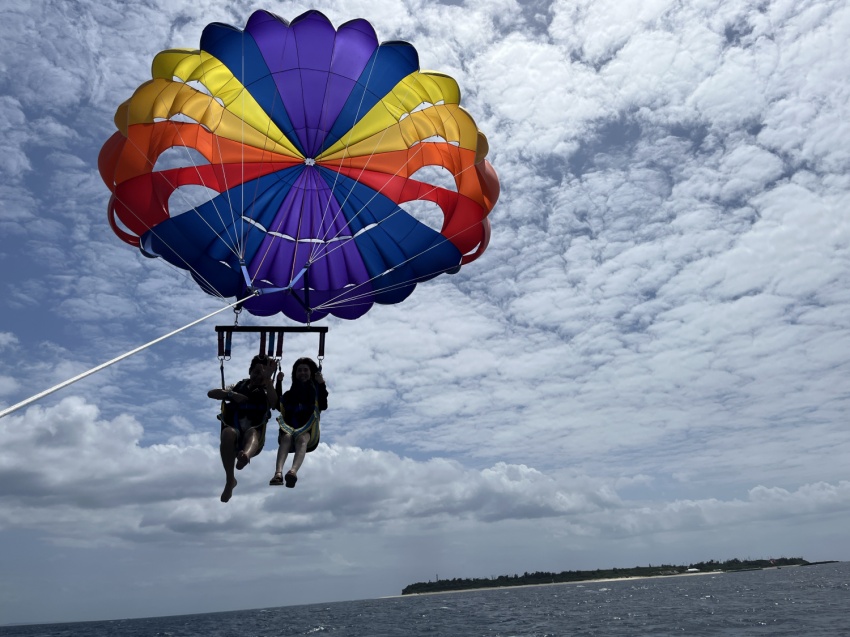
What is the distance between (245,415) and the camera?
8211 millimetres

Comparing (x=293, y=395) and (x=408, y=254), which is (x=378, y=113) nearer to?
(x=408, y=254)

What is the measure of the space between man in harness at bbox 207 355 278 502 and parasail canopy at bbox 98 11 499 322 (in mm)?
1615

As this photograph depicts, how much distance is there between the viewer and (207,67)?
10.0 m

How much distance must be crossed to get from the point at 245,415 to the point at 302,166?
187 inches

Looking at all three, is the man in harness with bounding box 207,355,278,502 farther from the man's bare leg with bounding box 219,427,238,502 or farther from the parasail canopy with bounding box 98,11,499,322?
the parasail canopy with bounding box 98,11,499,322

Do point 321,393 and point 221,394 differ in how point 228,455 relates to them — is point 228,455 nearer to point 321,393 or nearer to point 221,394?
A: point 221,394

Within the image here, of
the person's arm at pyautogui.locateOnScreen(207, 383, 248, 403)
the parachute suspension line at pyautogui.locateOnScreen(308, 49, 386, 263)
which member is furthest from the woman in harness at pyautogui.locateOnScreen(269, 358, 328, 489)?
the parachute suspension line at pyautogui.locateOnScreen(308, 49, 386, 263)

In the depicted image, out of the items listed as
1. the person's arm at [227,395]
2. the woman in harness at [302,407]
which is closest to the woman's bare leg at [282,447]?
the woman in harness at [302,407]

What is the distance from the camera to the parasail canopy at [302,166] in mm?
10016

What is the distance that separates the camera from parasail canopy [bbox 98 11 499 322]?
10016 mm

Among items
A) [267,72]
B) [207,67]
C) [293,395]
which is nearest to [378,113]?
[267,72]

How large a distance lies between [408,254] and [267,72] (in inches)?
135

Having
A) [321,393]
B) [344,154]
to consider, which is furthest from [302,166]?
[321,393]

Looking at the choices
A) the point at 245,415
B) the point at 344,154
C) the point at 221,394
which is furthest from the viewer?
the point at 344,154
